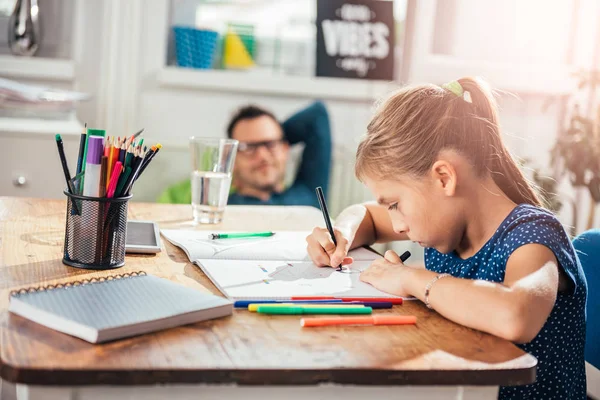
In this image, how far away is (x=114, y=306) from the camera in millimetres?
927

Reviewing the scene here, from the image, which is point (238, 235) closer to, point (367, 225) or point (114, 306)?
point (367, 225)

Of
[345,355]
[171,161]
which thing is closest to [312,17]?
[171,161]

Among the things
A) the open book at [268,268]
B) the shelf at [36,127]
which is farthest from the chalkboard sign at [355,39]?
the open book at [268,268]

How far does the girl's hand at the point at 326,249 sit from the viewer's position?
4.23ft

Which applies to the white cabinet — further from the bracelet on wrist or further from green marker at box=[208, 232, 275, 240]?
the bracelet on wrist

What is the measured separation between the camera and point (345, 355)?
859 millimetres

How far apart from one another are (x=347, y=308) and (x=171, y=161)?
206 centimetres

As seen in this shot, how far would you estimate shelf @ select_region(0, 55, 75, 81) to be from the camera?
2.84 m

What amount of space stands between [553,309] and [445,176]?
0.85ft

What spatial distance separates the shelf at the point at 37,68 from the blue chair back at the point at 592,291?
6.88ft

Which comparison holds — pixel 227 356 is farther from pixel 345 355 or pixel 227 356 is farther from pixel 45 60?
pixel 45 60

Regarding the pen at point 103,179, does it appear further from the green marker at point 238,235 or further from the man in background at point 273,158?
the man in background at point 273,158

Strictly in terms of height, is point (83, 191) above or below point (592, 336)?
above

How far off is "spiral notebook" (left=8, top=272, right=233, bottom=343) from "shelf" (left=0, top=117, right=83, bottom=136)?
4.72 ft
